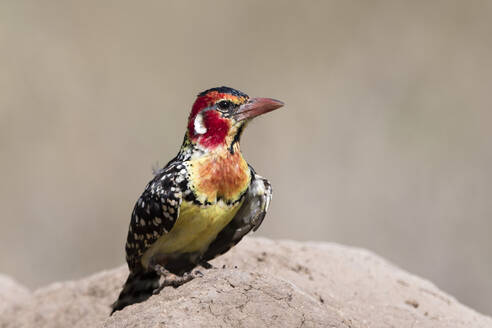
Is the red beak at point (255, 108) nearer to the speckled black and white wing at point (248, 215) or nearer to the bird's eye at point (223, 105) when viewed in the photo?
the bird's eye at point (223, 105)

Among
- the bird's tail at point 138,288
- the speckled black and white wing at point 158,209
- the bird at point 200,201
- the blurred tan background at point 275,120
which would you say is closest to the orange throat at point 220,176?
the bird at point 200,201

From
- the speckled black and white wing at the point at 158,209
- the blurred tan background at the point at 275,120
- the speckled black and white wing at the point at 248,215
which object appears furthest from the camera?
the blurred tan background at the point at 275,120

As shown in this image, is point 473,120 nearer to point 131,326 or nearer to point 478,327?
point 478,327

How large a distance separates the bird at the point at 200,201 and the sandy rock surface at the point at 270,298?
334 millimetres

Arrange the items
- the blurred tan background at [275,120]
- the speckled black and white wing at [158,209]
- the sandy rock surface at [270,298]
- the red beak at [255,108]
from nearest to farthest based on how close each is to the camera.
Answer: the sandy rock surface at [270,298], the speckled black and white wing at [158,209], the red beak at [255,108], the blurred tan background at [275,120]

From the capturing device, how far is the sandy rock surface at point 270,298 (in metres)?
3.78

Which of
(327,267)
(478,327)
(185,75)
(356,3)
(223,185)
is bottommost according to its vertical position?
(478,327)

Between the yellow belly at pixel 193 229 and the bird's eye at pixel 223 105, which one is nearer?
the yellow belly at pixel 193 229

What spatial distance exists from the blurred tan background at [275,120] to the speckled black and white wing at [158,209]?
6.62 meters

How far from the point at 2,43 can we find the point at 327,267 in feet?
28.6

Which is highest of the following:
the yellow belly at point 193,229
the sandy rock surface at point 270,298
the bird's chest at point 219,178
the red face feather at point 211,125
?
the red face feather at point 211,125

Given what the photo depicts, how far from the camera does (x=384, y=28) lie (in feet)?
40.6

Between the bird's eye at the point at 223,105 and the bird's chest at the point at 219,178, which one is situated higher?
the bird's eye at the point at 223,105

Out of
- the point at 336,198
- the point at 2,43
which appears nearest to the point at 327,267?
the point at 336,198
